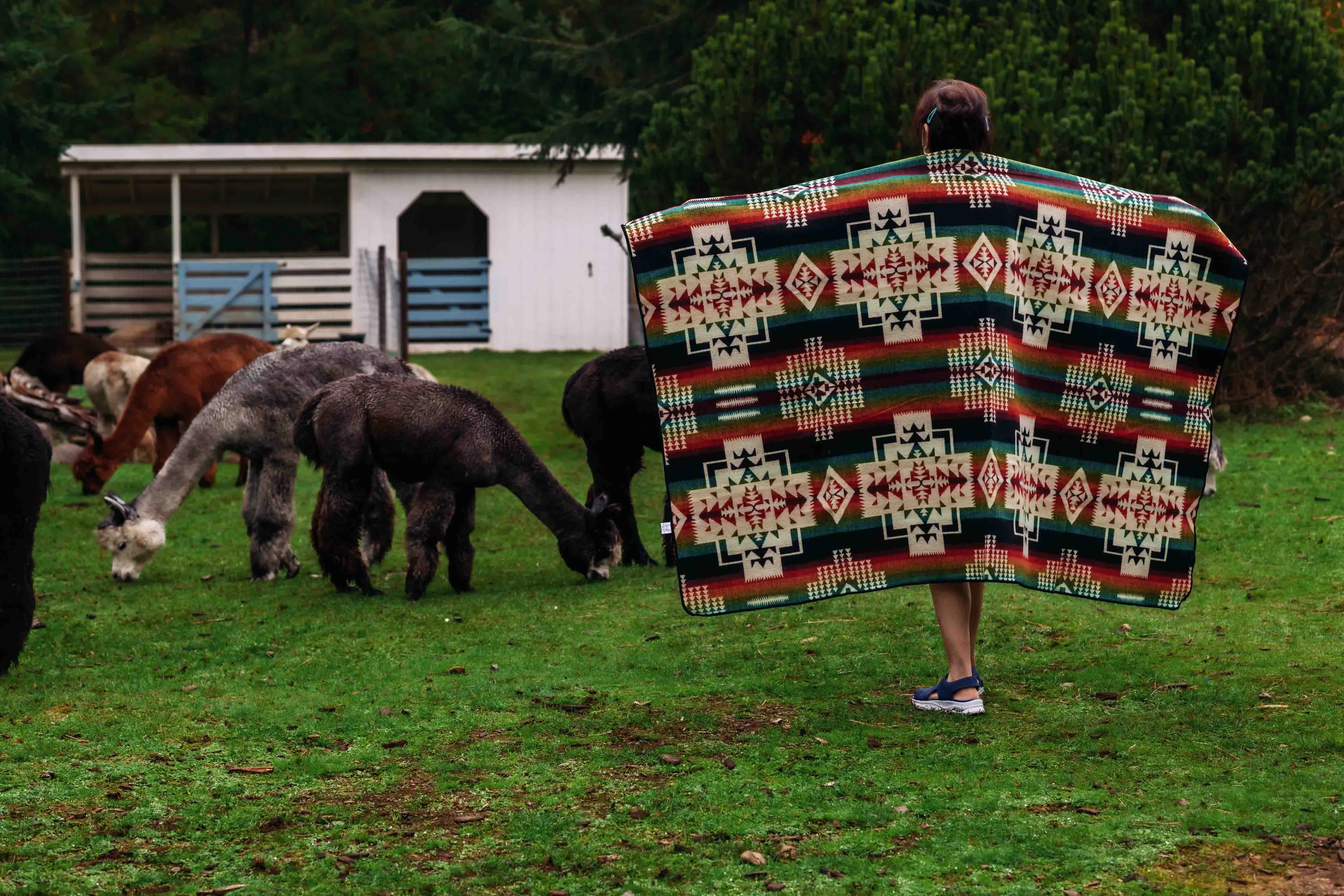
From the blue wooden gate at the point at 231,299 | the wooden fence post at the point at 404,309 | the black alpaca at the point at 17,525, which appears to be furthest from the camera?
the blue wooden gate at the point at 231,299

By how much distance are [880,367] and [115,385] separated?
14.4m

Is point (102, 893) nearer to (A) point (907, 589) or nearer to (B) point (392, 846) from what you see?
(B) point (392, 846)

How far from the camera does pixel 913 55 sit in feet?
57.6

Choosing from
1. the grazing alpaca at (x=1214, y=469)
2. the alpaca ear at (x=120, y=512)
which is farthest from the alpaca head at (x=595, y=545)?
the grazing alpaca at (x=1214, y=469)

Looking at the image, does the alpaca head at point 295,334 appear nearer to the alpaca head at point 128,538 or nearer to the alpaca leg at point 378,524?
the alpaca leg at point 378,524

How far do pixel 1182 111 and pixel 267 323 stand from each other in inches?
653

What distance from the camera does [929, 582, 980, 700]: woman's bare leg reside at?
6.50 meters

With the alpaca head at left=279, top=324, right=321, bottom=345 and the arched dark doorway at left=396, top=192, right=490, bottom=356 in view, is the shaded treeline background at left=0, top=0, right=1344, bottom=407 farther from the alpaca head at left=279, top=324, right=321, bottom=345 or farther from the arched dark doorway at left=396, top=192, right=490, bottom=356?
the arched dark doorway at left=396, top=192, right=490, bottom=356

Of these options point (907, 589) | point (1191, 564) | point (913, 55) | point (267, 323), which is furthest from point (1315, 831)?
point (267, 323)

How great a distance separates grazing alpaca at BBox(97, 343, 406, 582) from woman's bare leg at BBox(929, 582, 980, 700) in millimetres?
6398

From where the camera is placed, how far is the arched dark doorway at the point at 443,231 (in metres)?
33.7

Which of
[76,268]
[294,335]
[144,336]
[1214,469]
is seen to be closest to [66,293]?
[76,268]

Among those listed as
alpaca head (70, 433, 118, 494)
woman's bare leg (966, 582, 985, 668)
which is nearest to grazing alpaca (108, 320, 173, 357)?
alpaca head (70, 433, 118, 494)

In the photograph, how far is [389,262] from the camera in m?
28.8
